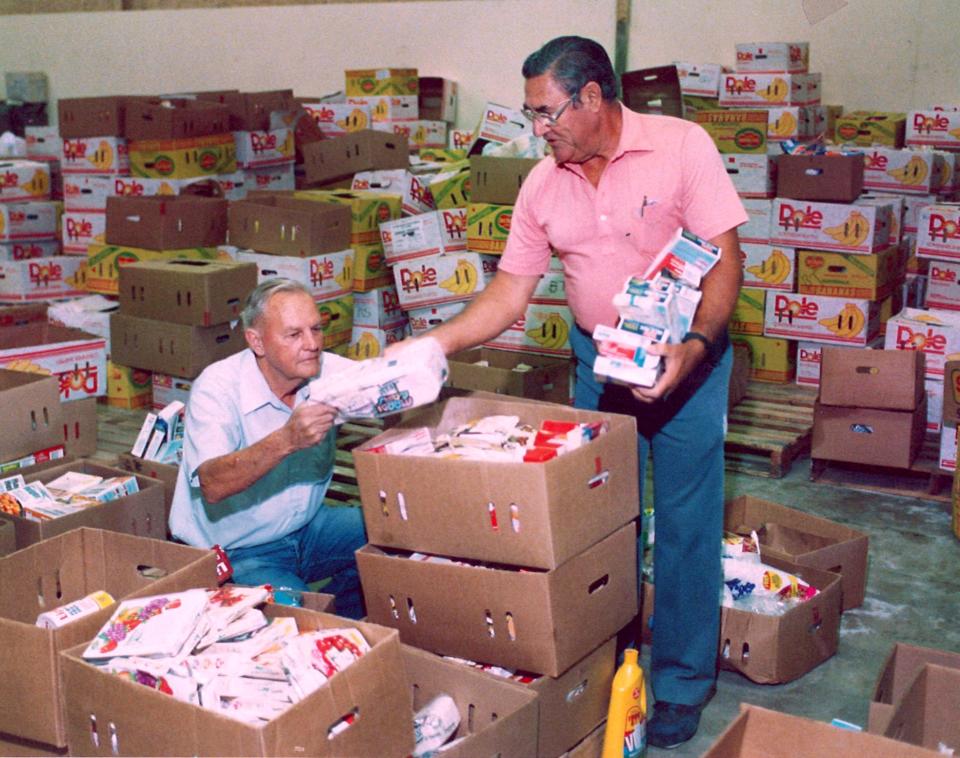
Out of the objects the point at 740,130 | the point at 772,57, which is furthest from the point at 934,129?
the point at 740,130

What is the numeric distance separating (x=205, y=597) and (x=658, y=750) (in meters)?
1.26

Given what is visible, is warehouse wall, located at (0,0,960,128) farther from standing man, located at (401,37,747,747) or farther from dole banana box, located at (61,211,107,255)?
standing man, located at (401,37,747,747)

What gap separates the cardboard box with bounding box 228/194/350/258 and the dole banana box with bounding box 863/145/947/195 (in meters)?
3.09

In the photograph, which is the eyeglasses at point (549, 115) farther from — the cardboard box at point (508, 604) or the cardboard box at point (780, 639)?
the cardboard box at point (780, 639)

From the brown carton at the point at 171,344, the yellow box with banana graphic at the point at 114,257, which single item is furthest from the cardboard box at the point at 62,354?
the yellow box with banana graphic at the point at 114,257

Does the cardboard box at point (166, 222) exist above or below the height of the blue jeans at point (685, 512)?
above

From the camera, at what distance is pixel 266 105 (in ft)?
25.7

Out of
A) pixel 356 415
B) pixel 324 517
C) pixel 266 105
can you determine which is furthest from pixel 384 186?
pixel 356 415

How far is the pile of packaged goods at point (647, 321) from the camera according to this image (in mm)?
2332

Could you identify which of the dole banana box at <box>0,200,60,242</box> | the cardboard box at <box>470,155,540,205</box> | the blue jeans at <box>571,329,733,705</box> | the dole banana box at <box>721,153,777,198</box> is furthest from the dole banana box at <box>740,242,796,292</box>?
the dole banana box at <box>0,200,60,242</box>

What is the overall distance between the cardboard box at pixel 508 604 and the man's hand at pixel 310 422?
0.96 ft

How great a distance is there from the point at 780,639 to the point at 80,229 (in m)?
5.41

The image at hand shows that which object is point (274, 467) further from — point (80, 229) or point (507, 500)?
point (80, 229)

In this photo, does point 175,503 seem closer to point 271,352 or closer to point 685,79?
point 271,352
